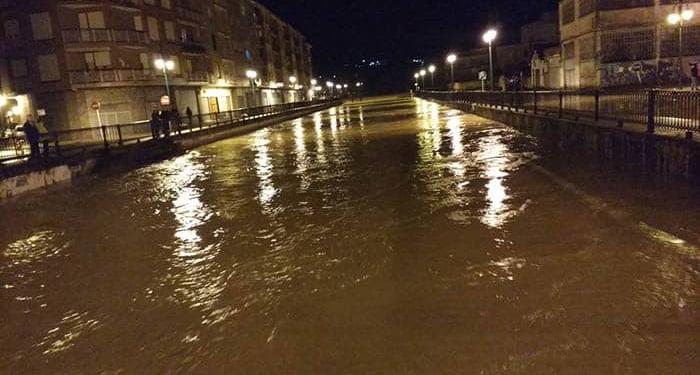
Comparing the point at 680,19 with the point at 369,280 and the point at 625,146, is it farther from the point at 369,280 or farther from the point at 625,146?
the point at 369,280

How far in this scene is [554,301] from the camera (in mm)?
4660

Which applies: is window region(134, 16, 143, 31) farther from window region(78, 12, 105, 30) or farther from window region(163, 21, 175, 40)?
window region(163, 21, 175, 40)

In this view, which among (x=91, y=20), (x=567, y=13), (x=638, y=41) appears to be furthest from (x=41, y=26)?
(x=638, y=41)

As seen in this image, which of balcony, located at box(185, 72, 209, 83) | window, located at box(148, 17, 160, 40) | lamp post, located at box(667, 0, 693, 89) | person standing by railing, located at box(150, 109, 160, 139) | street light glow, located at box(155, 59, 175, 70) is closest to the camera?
person standing by railing, located at box(150, 109, 160, 139)

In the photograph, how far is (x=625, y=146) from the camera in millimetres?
11148

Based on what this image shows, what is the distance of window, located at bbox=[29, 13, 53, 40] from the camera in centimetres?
3919

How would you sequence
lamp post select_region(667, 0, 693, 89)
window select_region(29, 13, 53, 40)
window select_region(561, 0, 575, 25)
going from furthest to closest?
window select_region(29, 13, 53, 40) < window select_region(561, 0, 575, 25) < lamp post select_region(667, 0, 693, 89)

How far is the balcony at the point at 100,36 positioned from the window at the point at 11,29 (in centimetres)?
438

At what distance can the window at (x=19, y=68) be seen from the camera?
40.6 metres

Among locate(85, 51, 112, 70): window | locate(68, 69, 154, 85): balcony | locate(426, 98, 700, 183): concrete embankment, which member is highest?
locate(85, 51, 112, 70): window

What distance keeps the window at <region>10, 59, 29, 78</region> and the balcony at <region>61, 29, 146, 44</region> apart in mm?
4510

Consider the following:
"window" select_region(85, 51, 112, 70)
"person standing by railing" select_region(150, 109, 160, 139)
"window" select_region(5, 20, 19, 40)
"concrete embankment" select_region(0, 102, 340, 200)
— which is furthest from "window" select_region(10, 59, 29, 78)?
"person standing by railing" select_region(150, 109, 160, 139)

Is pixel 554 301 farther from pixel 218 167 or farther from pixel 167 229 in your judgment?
pixel 218 167

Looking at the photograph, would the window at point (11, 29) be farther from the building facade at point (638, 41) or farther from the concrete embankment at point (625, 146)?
the building facade at point (638, 41)
